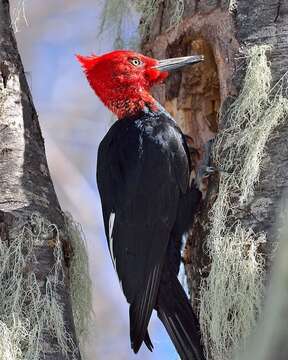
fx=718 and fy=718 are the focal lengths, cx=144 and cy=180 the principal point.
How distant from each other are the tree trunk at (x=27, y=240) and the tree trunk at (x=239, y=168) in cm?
39

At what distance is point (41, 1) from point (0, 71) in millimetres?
2052

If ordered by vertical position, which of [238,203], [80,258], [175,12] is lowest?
[80,258]

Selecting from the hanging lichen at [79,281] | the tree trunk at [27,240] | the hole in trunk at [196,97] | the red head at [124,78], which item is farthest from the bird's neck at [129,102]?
the hanging lichen at [79,281]

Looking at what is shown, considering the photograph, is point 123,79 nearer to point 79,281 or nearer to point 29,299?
point 79,281

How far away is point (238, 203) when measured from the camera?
1953 mm

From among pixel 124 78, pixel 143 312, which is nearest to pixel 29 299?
pixel 143 312

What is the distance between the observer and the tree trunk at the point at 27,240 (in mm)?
1799

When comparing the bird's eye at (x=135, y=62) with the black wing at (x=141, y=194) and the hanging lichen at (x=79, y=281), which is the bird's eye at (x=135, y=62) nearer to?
the black wing at (x=141, y=194)

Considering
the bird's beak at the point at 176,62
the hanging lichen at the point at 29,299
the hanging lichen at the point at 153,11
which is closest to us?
the hanging lichen at the point at 29,299

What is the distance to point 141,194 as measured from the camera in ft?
7.55

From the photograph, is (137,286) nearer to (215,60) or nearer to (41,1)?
(215,60)

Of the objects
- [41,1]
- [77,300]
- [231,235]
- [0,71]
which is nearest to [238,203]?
[231,235]

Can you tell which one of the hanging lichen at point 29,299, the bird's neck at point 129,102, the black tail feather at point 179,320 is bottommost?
the black tail feather at point 179,320

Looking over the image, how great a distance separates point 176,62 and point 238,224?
753mm
